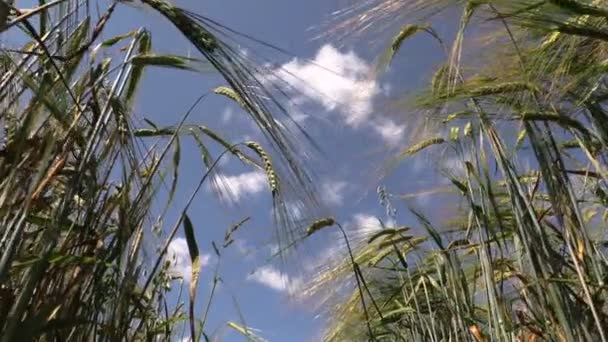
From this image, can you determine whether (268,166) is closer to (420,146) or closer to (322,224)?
(322,224)

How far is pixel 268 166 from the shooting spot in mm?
1441

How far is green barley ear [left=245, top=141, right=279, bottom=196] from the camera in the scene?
1.31 meters

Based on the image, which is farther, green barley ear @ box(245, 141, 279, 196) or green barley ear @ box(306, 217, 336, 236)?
→ green barley ear @ box(306, 217, 336, 236)

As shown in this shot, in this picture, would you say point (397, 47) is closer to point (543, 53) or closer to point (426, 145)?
point (426, 145)

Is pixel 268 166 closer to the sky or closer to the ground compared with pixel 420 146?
closer to the ground

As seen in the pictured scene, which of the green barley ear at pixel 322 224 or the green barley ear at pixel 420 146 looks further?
the green barley ear at pixel 420 146

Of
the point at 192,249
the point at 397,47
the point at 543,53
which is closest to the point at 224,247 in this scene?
the point at 192,249

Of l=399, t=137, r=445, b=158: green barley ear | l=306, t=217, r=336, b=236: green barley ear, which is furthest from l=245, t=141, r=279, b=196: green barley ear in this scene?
l=399, t=137, r=445, b=158: green barley ear

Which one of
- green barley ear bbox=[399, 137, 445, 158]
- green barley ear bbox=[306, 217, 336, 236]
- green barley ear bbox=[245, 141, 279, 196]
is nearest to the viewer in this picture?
green barley ear bbox=[245, 141, 279, 196]

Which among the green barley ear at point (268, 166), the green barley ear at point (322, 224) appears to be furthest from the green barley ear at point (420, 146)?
the green barley ear at point (268, 166)

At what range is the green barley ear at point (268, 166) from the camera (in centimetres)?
131

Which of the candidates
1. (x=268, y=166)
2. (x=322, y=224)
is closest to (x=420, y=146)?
(x=322, y=224)

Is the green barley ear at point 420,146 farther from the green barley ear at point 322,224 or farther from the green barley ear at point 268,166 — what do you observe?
the green barley ear at point 268,166

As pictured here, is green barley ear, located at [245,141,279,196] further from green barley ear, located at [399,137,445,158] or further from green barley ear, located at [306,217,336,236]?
green barley ear, located at [399,137,445,158]
